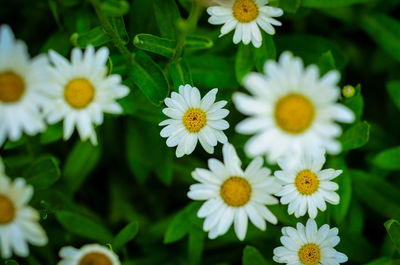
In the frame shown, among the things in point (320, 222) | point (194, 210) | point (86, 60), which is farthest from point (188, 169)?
point (86, 60)

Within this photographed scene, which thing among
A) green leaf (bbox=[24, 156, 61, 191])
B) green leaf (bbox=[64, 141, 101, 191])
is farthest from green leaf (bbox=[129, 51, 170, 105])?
green leaf (bbox=[64, 141, 101, 191])

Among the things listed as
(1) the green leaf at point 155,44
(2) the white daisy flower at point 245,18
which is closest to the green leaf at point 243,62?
(2) the white daisy flower at point 245,18

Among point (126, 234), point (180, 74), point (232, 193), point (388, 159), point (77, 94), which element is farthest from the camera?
point (388, 159)

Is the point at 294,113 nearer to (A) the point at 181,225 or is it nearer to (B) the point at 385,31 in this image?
(A) the point at 181,225

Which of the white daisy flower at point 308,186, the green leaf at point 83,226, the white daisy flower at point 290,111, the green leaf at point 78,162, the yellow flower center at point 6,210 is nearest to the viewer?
the white daisy flower at point 290,111

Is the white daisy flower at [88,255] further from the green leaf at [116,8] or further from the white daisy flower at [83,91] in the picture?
the green leaf at [116,8]

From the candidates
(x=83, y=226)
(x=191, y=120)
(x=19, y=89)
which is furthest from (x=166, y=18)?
(x=83, y=226)

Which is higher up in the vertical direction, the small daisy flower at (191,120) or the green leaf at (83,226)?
the small daisy flower at (191,120)
